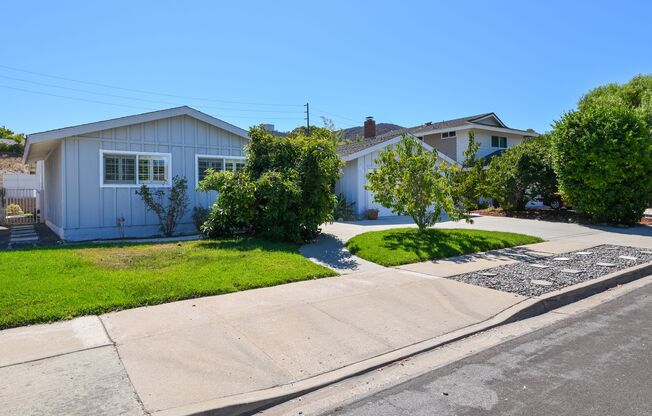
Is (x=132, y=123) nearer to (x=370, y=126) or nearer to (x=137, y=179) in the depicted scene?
(x=137, y=179)

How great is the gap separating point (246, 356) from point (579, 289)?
563 centimetres

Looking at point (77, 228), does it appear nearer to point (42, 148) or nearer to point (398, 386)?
point (42, 148)

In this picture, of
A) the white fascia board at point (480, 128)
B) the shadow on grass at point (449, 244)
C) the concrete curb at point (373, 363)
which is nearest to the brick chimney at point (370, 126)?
the white fascia board at point (480, 128)

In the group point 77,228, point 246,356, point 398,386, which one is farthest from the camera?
point 77,228

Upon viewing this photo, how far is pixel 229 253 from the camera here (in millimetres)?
9070

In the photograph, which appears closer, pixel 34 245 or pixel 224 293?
pixel 224 293

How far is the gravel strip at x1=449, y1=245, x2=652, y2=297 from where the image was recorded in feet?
23.5

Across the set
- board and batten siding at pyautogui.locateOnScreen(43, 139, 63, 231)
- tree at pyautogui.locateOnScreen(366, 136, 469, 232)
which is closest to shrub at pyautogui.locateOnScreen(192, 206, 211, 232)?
board and batten siding at pyautogui.locateOnScreen(43, 139, 63, 231)

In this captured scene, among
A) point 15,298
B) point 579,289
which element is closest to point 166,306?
point 15,298

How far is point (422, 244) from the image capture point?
10.9 meters

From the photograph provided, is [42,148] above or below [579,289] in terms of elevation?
above

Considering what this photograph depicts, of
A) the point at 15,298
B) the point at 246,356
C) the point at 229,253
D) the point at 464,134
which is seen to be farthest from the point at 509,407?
the point at 464,134

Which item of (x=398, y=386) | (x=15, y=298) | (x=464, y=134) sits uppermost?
(x=464, y=134)

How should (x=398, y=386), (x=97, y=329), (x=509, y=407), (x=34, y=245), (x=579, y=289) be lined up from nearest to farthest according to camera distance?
1. (x=509, y=407)
2. (x=398, y=386)
3. (x=97, y=329)
4. (x=579, y=289)
5. (x=34, y=245)
